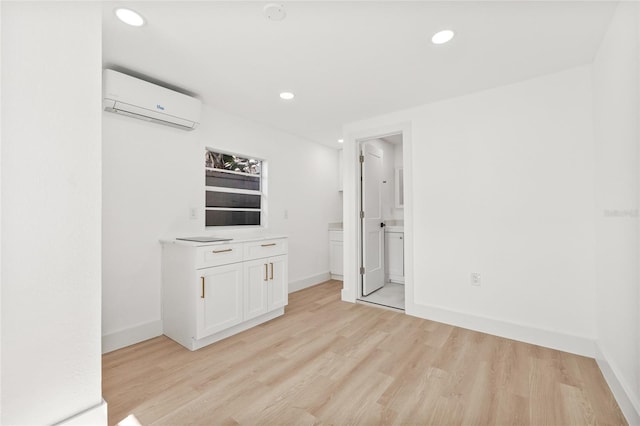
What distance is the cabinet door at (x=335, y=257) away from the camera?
15.2 feet

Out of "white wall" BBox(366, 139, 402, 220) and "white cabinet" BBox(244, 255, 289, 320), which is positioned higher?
"white wall" BBox(366, 139, 402, 220)

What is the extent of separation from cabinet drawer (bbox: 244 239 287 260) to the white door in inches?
43.9

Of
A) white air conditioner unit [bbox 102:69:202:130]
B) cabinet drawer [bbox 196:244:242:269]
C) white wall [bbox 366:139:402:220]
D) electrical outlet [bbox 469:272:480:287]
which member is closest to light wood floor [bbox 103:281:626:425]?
electrical outlet [bbox 469:272:480:287]

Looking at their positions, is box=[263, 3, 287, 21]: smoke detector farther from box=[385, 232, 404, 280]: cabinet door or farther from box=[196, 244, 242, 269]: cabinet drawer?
box=[385, 232, 404, 280]: cabinet door

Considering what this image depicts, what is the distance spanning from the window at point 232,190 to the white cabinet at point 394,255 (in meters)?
2.09

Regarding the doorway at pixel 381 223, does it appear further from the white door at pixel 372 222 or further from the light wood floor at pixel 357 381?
the light wood floor at pixel 357 381

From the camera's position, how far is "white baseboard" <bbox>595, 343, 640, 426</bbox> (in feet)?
4.60

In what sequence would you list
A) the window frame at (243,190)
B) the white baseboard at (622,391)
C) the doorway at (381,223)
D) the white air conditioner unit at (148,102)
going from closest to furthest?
1. the white baseboard at (622,391)
2. the white air conditioner unit at (148,102)
3. the window frame at (243,190)
4. the doorway at (381,223)

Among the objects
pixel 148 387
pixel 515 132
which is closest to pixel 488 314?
pixel 515 132

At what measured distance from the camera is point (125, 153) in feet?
7.80
